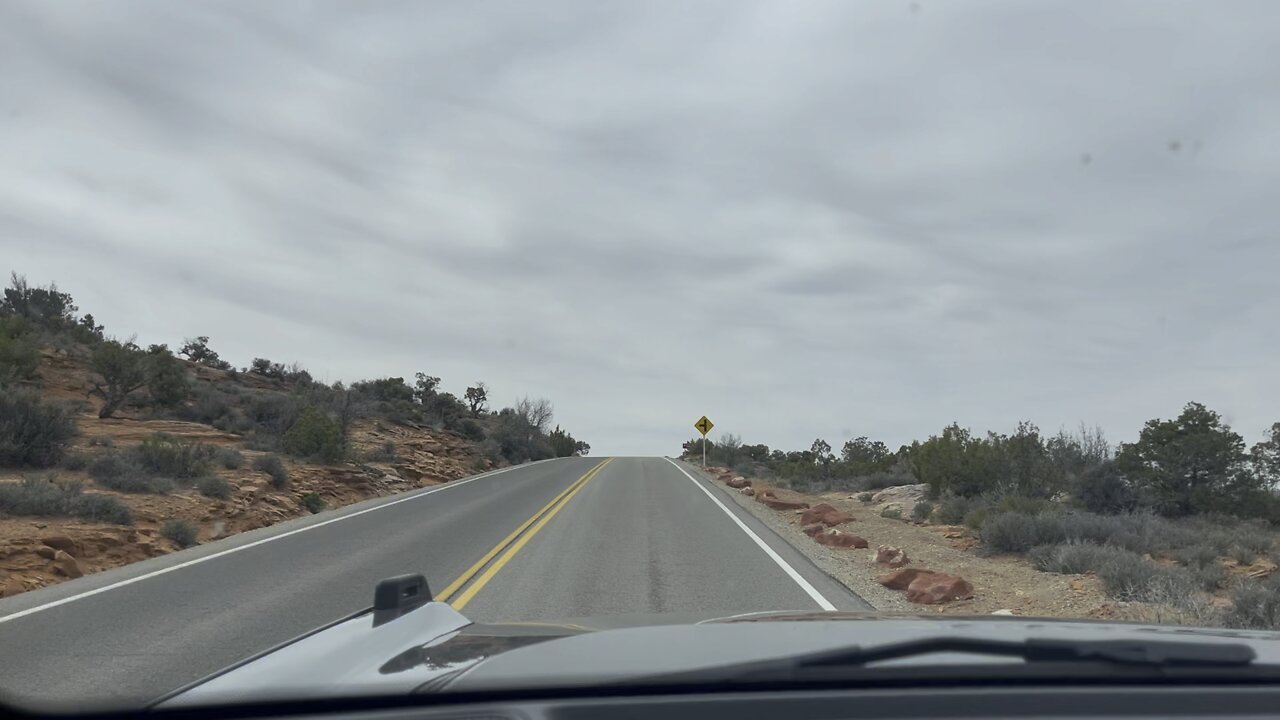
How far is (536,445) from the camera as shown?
71312 mm

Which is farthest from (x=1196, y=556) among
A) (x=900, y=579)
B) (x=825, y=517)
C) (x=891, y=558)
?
(x=825, y=517)

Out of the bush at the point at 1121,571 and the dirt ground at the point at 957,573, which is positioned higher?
the bush at the point at 1121,571

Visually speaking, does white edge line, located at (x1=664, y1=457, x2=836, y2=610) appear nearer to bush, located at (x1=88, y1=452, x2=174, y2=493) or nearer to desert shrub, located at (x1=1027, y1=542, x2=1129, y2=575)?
desert shrub, located at (x1=1027, y1=542, x2=1129, y2=575)

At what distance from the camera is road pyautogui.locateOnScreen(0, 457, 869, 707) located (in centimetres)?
825

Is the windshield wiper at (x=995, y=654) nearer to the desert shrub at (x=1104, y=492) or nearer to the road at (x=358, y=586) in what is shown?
the road at (x=358, y=586)

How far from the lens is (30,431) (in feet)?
73.2

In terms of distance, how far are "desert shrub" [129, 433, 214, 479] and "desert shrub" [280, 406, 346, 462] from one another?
6723 millimetres

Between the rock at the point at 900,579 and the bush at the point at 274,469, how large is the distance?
17560 mm

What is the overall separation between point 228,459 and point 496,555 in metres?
14.3

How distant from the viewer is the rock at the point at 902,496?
29.4m

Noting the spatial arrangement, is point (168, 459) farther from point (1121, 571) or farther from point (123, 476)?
point (1121, 571)

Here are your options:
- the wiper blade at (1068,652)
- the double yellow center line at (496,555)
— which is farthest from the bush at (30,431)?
the wiper blade at (1068,652)

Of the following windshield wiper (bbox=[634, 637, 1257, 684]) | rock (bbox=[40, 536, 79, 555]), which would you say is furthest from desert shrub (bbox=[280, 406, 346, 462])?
windshield wiper (bbox=[634, 637, 1257, 684])

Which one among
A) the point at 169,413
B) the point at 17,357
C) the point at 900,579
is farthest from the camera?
the point at 169,413
